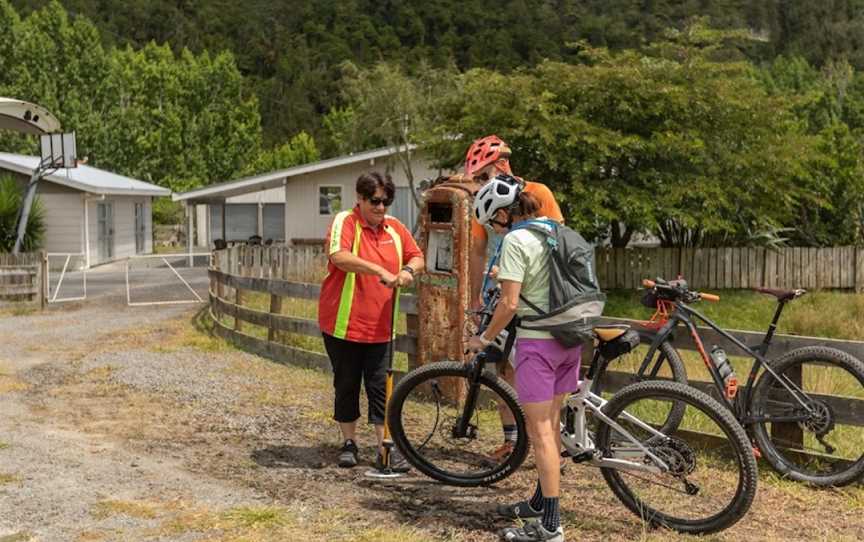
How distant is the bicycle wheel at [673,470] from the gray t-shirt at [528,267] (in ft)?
2.34

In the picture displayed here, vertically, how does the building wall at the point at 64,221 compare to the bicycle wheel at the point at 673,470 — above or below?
above

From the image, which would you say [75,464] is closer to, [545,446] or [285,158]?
[545,446]

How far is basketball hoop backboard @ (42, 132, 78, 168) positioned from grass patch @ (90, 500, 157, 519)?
20564mm

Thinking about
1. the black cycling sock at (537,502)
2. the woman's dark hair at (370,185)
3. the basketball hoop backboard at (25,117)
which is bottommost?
the black cycling sock at (537,502)

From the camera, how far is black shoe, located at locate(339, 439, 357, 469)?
6.57 m

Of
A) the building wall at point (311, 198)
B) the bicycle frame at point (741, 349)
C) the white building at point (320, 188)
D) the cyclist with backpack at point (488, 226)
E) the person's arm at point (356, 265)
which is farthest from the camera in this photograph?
the building wall at point (311, 198)

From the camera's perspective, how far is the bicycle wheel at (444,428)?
6000 mm

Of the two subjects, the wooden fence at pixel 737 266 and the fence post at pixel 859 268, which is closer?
the wooden fence at pixel 737 266

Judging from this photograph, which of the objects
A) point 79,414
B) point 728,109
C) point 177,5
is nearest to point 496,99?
point 728,109

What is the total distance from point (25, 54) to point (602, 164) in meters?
54.1

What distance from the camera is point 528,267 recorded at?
16.4 ft

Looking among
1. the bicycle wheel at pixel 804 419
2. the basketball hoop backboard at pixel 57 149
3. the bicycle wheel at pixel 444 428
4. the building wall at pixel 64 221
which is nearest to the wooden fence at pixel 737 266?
the basketball hoop backboard at pixel 57 149

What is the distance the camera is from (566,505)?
18.7ft

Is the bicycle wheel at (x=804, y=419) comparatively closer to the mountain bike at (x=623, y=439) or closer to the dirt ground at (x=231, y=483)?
the dirt ground at (x=231, y=483)
